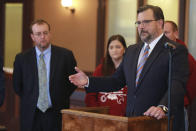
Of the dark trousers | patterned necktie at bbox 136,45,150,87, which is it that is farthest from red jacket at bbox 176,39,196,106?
the dark trousers

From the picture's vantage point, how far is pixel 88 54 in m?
8.22

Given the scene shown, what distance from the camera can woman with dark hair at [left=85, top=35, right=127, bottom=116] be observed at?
14.0 feet

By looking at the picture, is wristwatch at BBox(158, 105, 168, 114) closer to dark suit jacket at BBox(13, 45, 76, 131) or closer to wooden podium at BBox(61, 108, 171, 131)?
wooden podium at BBox(61, 108, 171, 131)

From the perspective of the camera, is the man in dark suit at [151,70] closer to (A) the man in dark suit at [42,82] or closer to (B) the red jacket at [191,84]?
(B) the red jacket at [191,84]

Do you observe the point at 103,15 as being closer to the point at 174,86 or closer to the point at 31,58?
the point at 31,58

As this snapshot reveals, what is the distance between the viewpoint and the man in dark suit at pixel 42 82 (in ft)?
14.3

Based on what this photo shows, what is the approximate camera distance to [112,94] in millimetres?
4324

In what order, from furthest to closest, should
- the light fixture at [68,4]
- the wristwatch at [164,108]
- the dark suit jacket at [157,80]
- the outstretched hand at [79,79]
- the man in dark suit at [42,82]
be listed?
the light fixture at [68,4] → the man in dark suit at [42,82] → the outstretched hand at [79,79] → the dark suit jacket at [157,80] → the wristwatch at [164,108]

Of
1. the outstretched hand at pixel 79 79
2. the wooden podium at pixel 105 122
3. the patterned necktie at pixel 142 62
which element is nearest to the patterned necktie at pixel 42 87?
the outstretched hand at pixel 79 79

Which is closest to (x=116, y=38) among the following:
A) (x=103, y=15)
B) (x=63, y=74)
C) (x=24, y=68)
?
(x=63, y=74)

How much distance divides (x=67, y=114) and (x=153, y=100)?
651 mm

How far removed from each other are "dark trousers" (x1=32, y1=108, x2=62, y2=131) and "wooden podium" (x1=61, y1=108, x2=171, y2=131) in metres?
1.24

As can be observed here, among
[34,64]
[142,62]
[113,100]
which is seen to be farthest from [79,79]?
[34,64]

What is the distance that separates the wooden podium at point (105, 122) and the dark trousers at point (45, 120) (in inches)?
48.8
